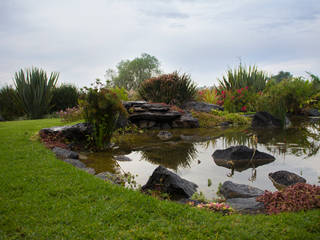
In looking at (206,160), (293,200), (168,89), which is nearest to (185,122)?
(168,89)

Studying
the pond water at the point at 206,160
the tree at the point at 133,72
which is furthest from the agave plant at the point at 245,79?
the tree at the point at 133,72

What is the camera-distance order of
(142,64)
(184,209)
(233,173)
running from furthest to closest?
(142,64)
(233,173)
(184,209)

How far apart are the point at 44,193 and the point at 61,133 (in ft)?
12.9

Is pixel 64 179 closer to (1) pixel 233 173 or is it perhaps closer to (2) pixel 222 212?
(2) pixel 222 212

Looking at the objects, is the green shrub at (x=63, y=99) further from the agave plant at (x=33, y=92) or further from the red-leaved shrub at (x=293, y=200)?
the red-leaved shrub at (x=293, y=200)

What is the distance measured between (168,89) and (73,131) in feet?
26.6

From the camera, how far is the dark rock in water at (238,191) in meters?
3.45

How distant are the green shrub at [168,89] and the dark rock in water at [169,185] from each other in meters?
10.6

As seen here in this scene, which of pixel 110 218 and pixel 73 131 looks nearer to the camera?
pixel 110 218

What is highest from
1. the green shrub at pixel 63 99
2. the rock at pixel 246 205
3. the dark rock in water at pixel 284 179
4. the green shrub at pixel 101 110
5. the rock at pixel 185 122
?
the green shrub at pixel 63 99

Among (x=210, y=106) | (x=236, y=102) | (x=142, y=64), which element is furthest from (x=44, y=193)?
(x=142, y=64)

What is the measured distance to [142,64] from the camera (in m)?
48.1

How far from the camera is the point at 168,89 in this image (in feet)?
46.3

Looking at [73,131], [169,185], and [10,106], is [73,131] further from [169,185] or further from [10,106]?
[10,106]
